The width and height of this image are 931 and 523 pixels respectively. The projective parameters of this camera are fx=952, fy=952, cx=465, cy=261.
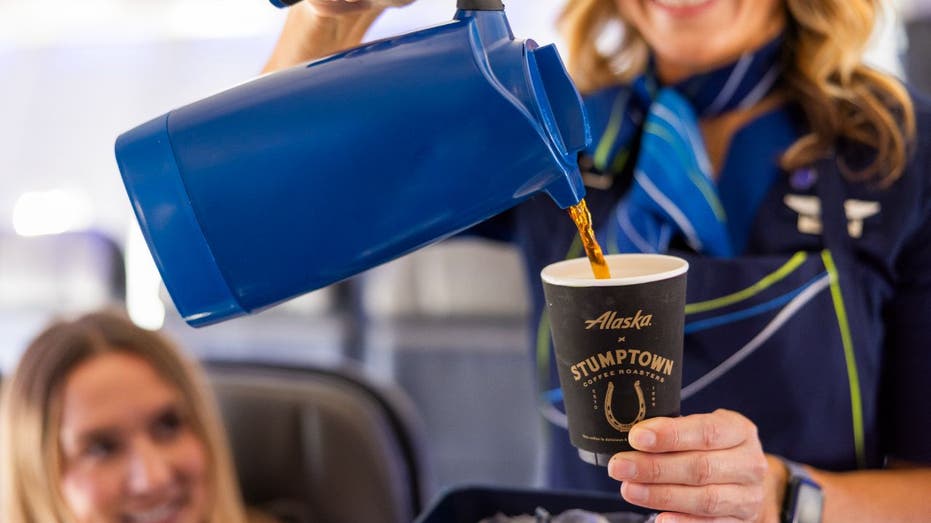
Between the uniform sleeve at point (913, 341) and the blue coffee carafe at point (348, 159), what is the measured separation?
1.69ft

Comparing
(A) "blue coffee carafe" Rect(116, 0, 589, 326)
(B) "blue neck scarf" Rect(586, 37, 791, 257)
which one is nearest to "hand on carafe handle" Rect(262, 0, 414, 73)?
(A) "blue coffee carafe" Rect(116, 0, 589, 326)

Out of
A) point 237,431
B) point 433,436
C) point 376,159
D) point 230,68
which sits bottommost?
point 433,436

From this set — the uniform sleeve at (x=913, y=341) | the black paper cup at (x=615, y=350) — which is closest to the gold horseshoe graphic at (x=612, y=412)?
the black paper cup at (x=615, y=350)

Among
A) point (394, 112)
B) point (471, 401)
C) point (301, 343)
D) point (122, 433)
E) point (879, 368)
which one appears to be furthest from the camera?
point (301, 343)

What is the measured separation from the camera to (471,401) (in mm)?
2385

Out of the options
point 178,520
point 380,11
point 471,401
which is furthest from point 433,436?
point 380,11

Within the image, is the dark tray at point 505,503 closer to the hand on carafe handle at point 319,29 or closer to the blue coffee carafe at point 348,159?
the blue coffee carafe at point 348,159

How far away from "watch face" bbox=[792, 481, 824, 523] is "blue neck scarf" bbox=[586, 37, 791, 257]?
278 millimetres

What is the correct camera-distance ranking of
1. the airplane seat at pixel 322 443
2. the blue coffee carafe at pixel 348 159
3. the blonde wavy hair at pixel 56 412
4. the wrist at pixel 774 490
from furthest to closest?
the airplane seat at pixel 322 443 < the blonde wavy hair at pixel 56 412 < the wrist at pixel 774 490 < the blue coffee carafe at pixel 348 159

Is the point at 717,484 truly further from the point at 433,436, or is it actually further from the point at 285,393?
the point at 433,436

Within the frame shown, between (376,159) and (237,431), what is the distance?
136cm

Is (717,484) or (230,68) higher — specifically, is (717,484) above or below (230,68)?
below

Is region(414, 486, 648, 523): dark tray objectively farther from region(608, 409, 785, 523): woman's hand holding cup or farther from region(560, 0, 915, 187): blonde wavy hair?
region(560, 0, 915, 187): blonde wavy hair

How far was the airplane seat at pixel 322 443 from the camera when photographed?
1.74 meters
